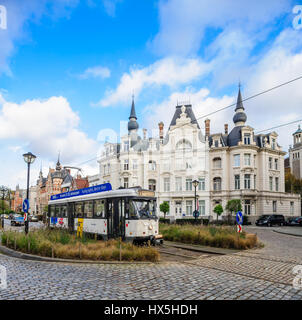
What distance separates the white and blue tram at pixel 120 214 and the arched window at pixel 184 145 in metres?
28.8

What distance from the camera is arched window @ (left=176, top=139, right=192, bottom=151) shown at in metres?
45.3

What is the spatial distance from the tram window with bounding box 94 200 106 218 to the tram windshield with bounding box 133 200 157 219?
2.57 metres

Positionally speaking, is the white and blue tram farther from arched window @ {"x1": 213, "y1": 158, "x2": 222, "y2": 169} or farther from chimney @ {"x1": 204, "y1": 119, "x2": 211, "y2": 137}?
chimney @ {"x1": 204, "y1": 119, "x2": 211, "y2": 137}

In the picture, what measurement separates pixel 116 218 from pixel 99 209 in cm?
198

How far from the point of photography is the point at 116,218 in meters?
14.5

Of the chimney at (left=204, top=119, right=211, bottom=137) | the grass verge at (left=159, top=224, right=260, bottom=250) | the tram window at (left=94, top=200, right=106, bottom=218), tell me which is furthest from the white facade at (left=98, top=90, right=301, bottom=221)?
the tram window at (left=94, top=200, right=106, bottom=218)

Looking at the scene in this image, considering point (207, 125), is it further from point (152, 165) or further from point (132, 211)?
point (132, 211)

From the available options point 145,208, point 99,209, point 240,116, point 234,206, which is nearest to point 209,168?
point 234,206

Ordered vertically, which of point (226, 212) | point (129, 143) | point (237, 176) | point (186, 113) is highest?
point (186, 113)

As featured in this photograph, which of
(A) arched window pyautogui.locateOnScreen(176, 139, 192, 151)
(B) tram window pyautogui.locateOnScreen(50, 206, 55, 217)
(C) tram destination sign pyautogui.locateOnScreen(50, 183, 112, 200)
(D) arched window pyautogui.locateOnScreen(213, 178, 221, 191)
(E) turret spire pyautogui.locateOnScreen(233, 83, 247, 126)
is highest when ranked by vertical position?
(E) turret spire pyautogui.locateOnScreen(233, 83, 247, 126)
